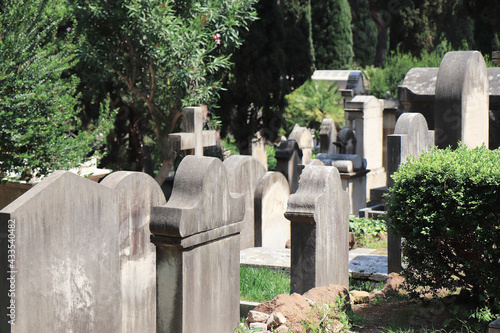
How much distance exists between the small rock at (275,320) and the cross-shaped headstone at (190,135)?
442cm

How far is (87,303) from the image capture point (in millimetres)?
4578

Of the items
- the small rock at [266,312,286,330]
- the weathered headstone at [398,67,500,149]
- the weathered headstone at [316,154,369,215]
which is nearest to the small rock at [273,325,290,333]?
the small rock at [266,312,286,330]

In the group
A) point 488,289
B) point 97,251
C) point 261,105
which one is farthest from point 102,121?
point 261,105

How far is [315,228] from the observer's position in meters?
5.58

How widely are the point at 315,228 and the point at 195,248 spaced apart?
1.42m

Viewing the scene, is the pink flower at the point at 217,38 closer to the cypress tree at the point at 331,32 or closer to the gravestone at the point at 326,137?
the gravestone at the point at 326,137

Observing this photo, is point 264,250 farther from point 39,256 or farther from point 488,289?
point 39,256

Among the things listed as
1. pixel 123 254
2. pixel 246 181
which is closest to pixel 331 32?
pixel 246 181

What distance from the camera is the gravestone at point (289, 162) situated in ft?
41.3

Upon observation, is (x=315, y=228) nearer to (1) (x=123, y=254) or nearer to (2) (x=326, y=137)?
(1) (x=123, y=254)

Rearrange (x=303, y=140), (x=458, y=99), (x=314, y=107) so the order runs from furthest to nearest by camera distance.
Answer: (x=314, y=107) < (x=303, y=140) < (x=458, y=99)

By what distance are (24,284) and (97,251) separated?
0.65 meters

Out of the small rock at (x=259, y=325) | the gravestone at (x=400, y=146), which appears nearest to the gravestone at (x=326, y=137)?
the gravestone at (x=400, y=146)

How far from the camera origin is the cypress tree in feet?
94.1
